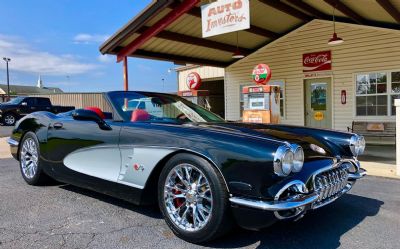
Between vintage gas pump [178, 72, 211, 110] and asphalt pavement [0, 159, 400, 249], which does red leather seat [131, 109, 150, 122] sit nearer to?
asphalt pavement [0, 159, 400, 249]

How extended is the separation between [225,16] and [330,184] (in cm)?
591

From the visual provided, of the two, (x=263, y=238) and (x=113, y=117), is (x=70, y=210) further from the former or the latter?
(x=263, y=238)

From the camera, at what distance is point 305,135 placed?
3826mm

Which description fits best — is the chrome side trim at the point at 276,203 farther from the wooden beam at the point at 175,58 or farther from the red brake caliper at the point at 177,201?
the wooden beam at the point at 175,58

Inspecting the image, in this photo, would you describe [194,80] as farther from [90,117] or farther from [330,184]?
[330,184]

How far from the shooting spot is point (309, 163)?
3.15 meters

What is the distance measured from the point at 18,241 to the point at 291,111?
10881mm

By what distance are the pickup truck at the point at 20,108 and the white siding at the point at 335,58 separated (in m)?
11.5

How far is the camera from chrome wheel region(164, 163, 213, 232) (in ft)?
10.1

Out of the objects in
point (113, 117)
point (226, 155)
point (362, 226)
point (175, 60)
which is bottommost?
point (362, 226)

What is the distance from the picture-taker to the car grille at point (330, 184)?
306cm

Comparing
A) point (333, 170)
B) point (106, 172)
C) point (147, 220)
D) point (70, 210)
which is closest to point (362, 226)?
point (333, 170)

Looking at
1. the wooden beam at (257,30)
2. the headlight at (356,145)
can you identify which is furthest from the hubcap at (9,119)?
the headlight at (356,145)

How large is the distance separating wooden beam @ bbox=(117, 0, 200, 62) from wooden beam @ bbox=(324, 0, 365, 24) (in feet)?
11.9
